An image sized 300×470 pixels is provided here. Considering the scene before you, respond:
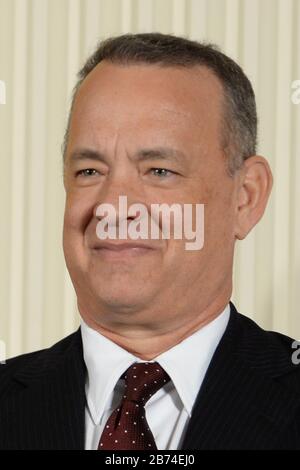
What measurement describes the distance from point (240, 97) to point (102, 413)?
1.31 feet

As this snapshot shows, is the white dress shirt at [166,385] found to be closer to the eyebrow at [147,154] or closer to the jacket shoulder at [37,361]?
the jacket shoulder at [37,361]

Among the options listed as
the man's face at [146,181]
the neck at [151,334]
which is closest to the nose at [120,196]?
the man's face at [146,181]

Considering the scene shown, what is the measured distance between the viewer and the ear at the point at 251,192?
134 centimetres

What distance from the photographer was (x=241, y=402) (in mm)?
1230

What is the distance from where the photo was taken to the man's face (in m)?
1.23

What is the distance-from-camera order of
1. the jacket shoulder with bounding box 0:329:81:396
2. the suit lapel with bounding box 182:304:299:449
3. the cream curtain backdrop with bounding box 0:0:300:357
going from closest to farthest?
the suit lapel with bounding box 182:304:299:449
the jacket shoulder with bounding box 0:329:81:396
the cream curtain backdrop with bounding box 0:0:300:357

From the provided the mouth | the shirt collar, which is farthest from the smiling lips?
the shirt collar

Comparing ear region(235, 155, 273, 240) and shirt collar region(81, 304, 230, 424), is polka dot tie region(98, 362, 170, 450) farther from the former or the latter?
ear region(235, 155, 273, 240)

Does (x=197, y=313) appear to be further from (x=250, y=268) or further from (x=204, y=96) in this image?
(x=250, y=268)

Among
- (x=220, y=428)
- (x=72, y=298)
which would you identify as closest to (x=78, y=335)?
(x=220, y=428)

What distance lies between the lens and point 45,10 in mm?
1909

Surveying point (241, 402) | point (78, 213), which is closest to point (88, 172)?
point (78, 213)

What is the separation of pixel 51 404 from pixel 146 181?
27 cm

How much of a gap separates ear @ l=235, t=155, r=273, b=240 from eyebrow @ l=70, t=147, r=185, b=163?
0.12m
